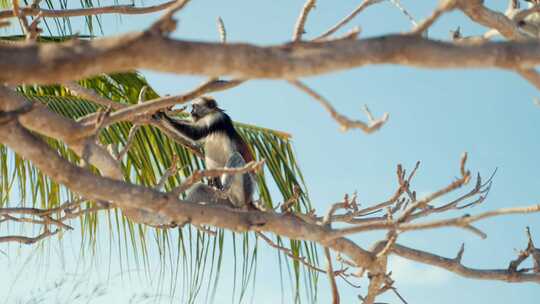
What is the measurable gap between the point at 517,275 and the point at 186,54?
2233 millimetres

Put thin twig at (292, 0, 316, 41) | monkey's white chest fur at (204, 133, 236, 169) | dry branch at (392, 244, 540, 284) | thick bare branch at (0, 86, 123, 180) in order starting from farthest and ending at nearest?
monkey's white chest fur at (204, 133, 236, 169)
dry branch at (392, 244, 540, 284)
thick bare branch at (0, 86, 123, 180)
thin twig at (292, 0, 316, 41)

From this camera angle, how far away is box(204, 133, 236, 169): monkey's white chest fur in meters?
6.06

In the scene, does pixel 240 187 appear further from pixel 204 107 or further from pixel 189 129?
pixel 204 107

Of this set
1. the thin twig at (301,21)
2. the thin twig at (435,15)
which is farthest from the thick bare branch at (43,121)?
the thin twig at (435,15)

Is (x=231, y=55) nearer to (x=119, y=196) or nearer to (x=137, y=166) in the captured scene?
(x=119, y=196)

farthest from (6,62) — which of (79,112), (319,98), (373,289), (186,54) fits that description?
(79,112)

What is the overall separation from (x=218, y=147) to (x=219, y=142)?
0.16 feet

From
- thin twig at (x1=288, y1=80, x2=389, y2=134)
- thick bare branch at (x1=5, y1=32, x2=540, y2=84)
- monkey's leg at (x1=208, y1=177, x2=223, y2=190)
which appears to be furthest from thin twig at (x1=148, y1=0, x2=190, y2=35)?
monkey's leg at (x1=208, y1=177, x2=223, y2=190)

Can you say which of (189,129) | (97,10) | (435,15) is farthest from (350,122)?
(189,129)

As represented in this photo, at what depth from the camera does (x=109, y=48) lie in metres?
1.63

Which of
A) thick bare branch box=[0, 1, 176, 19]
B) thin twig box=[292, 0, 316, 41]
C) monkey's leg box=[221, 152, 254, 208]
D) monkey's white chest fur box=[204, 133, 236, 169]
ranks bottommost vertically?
thin twig box=[292, 0, 316, 41]

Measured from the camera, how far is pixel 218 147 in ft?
20.0

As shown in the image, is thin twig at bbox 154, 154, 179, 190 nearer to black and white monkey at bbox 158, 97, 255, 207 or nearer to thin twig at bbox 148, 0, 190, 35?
thin twig at bbox 148, 0, 190, 35

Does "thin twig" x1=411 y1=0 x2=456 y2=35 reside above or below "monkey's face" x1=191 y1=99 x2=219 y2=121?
below
